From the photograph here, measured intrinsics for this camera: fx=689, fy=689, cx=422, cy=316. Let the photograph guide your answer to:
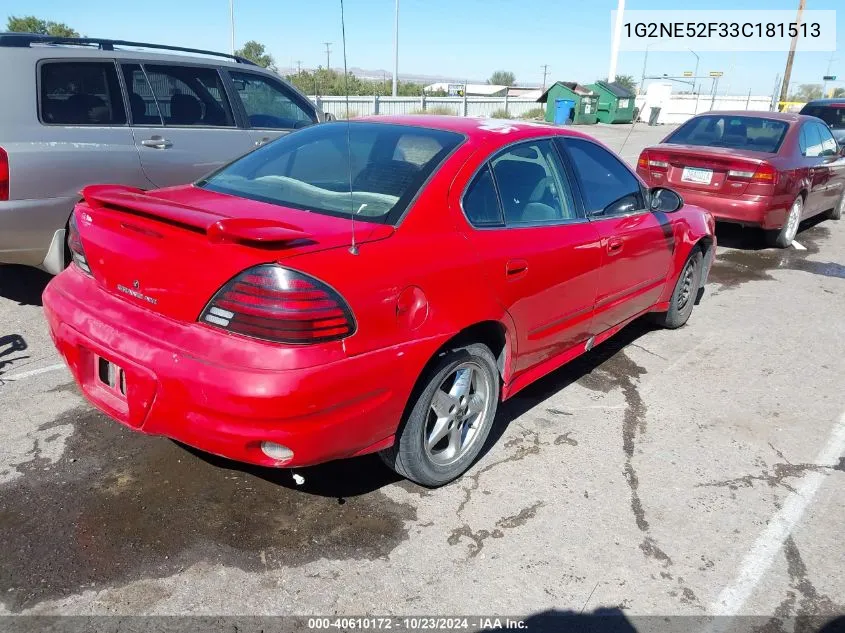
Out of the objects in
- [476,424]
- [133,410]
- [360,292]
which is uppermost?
[360,292]

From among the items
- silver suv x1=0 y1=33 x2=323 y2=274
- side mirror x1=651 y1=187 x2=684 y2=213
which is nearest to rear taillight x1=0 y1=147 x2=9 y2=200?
silver suv x1=0 y1=33 x2=323 y2=274

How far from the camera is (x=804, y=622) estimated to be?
2428mm

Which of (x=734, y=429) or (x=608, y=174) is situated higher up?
(x=608, y=174)

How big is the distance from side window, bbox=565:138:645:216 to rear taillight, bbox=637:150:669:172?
155 inches

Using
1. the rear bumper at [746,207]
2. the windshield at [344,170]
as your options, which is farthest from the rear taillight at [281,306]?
the rear bumper at [746,207]

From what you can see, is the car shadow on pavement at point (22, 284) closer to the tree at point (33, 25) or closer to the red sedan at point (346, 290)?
the red sedan at point (346, 290)

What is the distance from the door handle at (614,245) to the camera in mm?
3806

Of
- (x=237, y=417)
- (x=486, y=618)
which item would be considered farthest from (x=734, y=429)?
(x=237, y=417)

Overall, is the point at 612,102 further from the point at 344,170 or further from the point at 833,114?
the point at 344,170

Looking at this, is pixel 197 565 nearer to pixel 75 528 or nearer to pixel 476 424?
pixel 75 528

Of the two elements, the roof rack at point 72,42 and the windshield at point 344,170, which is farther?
the roof rack at point 72,42

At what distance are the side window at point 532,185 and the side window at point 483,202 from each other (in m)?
0.05

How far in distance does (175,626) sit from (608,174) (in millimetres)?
3253

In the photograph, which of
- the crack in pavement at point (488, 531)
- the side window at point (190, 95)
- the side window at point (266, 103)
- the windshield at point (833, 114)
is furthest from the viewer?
the windshield at point (833, 114)
